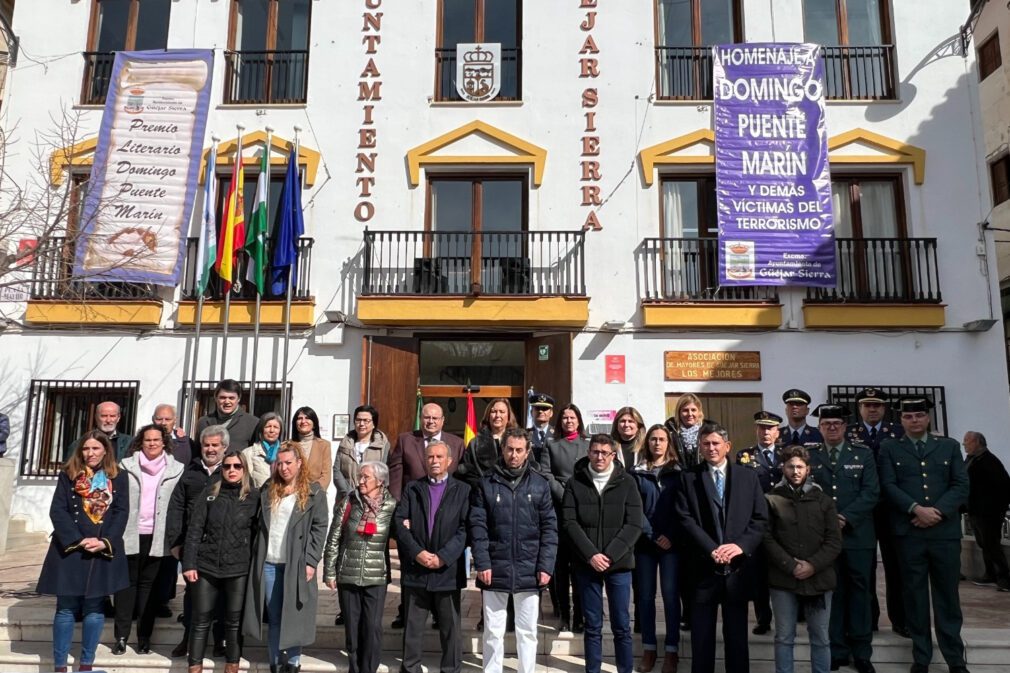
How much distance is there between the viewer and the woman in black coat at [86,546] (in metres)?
5.36

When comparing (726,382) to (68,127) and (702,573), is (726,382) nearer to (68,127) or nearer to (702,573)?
(702,573)

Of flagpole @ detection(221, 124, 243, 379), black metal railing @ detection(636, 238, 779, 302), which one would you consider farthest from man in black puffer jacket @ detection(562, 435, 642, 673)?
flagpole @ detection(221, 124, 243, 379)

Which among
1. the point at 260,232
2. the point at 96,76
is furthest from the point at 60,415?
the point at 96,76

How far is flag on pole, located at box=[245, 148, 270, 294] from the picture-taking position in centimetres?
1058

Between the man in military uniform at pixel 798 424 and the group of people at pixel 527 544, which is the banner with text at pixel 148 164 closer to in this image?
the group of people at pixel 527 544

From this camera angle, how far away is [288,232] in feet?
34.9

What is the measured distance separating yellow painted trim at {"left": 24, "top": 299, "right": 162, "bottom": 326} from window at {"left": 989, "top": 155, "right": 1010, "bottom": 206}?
652 inches

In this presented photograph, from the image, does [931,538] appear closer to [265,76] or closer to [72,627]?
[72,627]

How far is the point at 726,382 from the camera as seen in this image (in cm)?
1060

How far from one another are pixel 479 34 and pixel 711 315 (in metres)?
5.74

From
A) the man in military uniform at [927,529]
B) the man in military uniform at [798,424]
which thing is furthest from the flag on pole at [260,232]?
the man in military uniform at [927,529]

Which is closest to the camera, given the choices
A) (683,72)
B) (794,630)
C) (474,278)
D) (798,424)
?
(794,630)

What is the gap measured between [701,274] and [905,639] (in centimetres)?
609

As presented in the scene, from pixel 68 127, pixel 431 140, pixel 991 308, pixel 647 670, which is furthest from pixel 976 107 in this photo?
pixel 68 127
